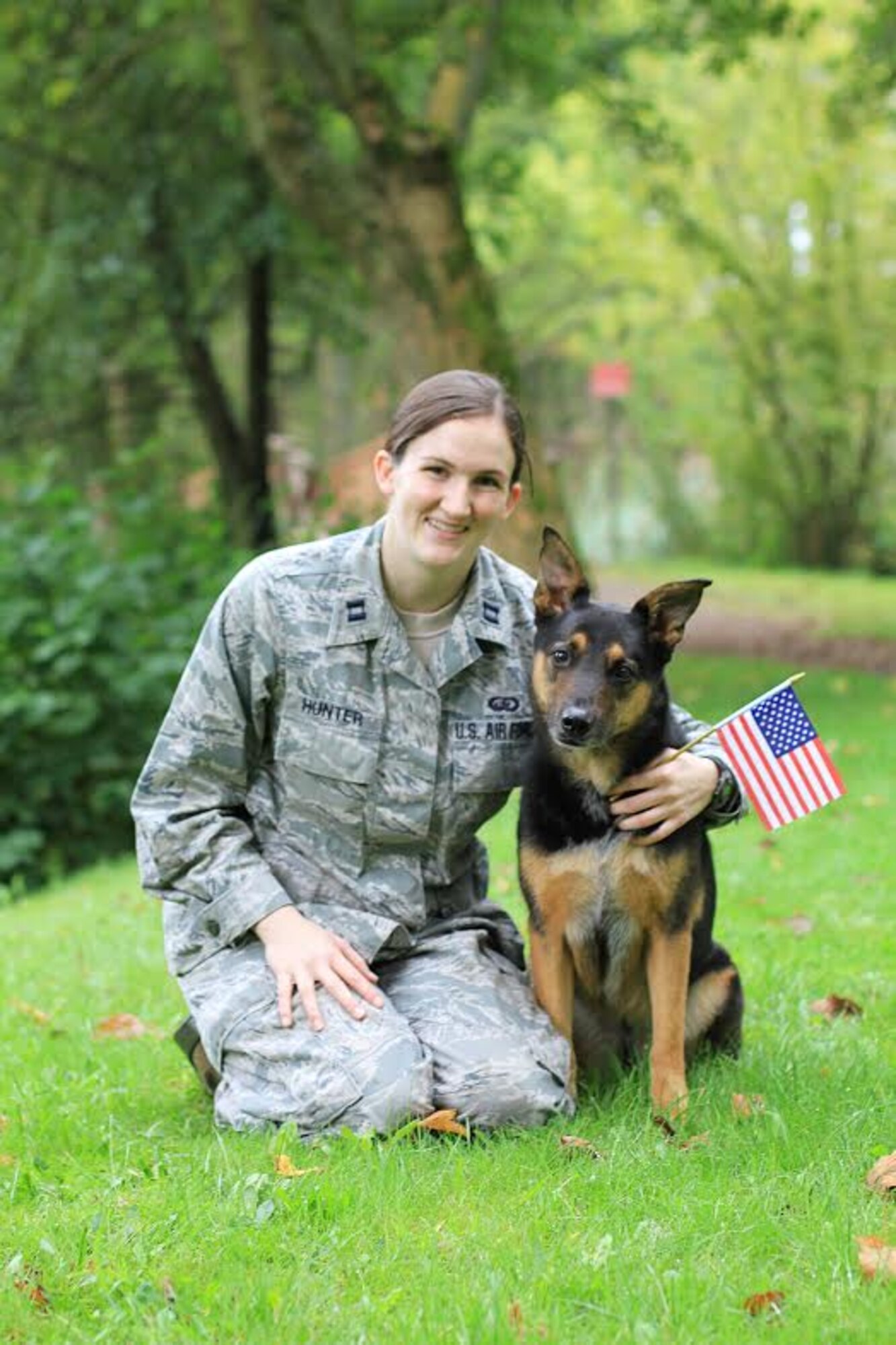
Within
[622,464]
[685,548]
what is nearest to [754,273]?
[685,548]

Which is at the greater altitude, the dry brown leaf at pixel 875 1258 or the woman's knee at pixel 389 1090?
the woman's knee at pixel 389 1090

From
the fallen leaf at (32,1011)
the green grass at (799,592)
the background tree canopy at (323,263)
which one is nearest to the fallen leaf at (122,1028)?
the fallen leaf at (32,1011)

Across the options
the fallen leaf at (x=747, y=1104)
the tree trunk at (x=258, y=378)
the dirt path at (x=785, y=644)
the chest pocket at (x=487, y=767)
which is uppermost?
the tree trunk at (x=258, y=378)

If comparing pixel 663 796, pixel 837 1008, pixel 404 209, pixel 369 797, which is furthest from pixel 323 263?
pixel 663 796

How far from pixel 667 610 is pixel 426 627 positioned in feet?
2.20

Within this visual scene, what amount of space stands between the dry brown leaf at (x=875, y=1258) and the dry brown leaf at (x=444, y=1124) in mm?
1065

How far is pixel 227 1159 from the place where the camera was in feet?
11.8

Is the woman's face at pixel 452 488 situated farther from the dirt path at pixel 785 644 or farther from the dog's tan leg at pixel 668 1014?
the dirt path at pixel 785 644

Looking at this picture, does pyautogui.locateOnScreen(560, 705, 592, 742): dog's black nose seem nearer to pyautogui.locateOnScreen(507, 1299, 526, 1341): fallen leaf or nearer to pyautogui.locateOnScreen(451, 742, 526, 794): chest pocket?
pyautogui.locateOnScreen(451, 742, 526, 794): chest pocket

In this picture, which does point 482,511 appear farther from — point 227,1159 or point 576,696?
point 227,1159

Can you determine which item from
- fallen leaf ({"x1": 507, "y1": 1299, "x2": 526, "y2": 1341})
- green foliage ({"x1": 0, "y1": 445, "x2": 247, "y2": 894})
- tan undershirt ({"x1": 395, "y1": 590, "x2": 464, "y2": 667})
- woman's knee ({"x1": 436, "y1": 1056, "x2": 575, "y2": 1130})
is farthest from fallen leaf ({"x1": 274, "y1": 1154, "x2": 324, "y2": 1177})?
green foliage ({"x1": 0, "y1": 445, "x2": 247, "y2": 894})

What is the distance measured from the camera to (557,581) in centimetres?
402

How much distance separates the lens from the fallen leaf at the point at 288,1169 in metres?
3.47

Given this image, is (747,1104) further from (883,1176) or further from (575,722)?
(575,722)
